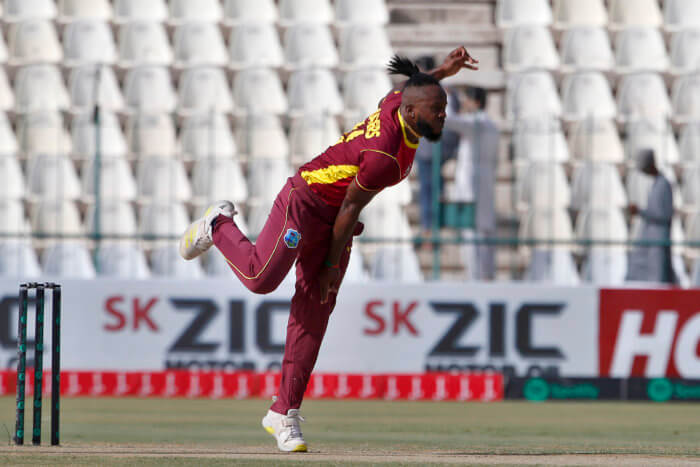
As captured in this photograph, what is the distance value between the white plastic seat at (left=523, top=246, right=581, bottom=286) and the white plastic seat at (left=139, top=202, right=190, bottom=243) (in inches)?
146

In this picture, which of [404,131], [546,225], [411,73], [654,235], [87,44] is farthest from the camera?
[87,44]

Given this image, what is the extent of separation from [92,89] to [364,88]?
311 cm

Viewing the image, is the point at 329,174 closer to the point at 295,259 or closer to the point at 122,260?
the point at 295,259

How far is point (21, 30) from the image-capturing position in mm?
15195

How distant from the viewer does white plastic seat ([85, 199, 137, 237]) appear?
526 inches

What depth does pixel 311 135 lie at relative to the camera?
14258 mm

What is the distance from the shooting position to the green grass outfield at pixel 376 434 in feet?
18.4

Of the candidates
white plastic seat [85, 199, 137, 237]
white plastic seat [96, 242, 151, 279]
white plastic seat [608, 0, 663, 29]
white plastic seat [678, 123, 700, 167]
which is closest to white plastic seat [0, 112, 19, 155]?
white plastic seat [85, 199, 137, 237]

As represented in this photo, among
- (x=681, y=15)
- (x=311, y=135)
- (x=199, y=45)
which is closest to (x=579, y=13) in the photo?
(x=681, y=15)

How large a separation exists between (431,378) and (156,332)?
266 centimetres

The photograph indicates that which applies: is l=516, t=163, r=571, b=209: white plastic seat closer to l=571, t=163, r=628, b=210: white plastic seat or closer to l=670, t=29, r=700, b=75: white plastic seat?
l=571, t=163, r=628, b=210: white plastic seat

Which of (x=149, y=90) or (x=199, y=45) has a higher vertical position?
(x=199, y=45)

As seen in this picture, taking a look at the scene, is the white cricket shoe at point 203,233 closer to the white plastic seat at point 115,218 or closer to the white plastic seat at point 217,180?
the white plastic seat at point 115,218

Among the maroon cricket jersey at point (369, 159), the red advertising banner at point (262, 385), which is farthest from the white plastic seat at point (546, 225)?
the maroon cricket jersey at point (369, 159)
